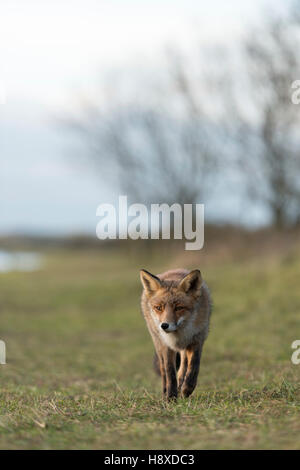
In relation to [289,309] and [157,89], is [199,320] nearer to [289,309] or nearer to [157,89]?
[289,309]

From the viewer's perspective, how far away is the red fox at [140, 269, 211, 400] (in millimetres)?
5094

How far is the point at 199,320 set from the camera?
5.39 metres

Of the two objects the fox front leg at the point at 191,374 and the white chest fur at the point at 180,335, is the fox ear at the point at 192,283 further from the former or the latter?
the fox front leg at the point at 191,374

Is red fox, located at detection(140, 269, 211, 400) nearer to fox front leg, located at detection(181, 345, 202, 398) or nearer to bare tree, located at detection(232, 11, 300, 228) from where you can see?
fox front leg, located at detection(181, 345, 202, 398)

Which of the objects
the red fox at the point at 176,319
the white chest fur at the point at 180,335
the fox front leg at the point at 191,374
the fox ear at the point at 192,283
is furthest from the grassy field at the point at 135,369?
the fox ear at the point at 192,283

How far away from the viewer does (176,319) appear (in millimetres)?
5055

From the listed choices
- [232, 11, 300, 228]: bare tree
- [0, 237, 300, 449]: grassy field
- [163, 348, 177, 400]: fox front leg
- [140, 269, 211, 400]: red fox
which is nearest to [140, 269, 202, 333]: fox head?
[140, 269, 211, 400]: red fox

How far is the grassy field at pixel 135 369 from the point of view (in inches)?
155

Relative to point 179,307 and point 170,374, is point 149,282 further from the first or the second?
point 170,374

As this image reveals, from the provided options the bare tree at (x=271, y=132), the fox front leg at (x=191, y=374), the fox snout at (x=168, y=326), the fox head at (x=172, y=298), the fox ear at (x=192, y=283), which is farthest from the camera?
the bare tree at (x=271, y=132)

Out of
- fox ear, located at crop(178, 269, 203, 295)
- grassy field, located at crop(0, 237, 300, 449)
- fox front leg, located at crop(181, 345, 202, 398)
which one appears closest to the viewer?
grassy field, located at crop(0, 237, 300, 449)

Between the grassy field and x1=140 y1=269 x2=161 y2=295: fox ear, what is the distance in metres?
1.06
